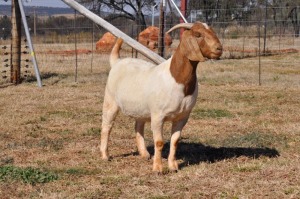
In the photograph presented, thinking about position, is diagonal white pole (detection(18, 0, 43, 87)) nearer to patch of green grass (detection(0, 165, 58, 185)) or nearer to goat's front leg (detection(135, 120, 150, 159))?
goat's front leg (detection(135, 120, 150, 159))

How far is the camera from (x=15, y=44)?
18344mm

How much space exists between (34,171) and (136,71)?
6.26 feet

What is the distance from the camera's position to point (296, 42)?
1389 inches

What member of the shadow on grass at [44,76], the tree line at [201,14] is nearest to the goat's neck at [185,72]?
the shadow on grass at [44,76]

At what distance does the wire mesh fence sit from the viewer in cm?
2291

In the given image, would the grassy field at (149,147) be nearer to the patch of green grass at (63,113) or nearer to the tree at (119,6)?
the patch of green grass at (63,113)

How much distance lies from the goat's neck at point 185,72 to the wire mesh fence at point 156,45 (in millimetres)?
11852

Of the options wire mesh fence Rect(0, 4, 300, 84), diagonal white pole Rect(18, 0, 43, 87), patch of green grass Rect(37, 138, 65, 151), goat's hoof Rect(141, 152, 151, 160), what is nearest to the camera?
goat's hoof Rect(141, 152, 151, 160)

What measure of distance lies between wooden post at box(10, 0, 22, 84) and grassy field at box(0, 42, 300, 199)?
92 centimetres

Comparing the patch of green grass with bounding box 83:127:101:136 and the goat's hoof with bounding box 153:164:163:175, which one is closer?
the goat's hoof with bounding box 153:164:163:175

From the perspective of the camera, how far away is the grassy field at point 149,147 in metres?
6.88

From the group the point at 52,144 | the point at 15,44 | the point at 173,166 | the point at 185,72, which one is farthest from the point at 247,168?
the point at 15,44

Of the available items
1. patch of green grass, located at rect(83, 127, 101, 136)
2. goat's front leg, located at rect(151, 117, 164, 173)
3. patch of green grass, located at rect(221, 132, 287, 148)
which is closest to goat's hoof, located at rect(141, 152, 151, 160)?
goat's front leg, located at rect(151, 117, 164, 173)

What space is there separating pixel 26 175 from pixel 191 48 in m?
2.45
